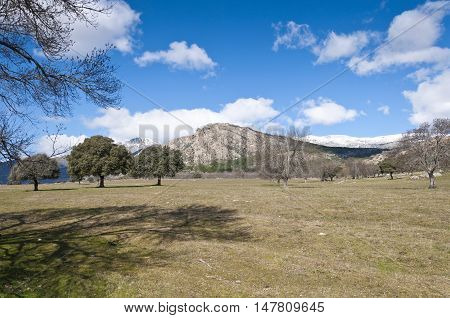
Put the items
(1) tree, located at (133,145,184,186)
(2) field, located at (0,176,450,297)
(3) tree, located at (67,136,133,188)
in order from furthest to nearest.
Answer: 1. (1) tree, located at (133,145,184,186)
2. (3) tree, located at (67,136,133,188)
3. (2) field, located at (0,176,450,297)

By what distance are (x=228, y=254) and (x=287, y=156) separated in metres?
61.3

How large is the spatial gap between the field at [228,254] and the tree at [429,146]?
128 ft

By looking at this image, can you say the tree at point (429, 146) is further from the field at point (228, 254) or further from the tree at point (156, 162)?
the tree at point (156, 162)

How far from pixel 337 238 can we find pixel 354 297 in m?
7.08

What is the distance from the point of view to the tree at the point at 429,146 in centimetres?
5691

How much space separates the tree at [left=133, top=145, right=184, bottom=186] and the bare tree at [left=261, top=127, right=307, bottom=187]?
2233cm

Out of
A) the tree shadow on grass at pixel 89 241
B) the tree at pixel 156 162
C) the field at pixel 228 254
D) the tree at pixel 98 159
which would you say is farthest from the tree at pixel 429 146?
the tree at pixel 98 159

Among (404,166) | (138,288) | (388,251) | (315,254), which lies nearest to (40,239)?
(138,288)

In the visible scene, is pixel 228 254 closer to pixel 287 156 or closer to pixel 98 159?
pixel 287 156

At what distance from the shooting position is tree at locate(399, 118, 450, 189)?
187ft

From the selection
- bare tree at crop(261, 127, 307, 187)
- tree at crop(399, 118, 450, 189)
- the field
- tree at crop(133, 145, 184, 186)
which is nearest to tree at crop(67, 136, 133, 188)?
tree at crop(133, 145, 184, 186)

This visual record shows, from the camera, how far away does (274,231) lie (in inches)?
714

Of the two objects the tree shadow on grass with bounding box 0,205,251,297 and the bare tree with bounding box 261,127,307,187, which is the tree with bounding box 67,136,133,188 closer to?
the bare tree with bounding box 261,127,307,187

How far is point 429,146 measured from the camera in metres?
58.5
